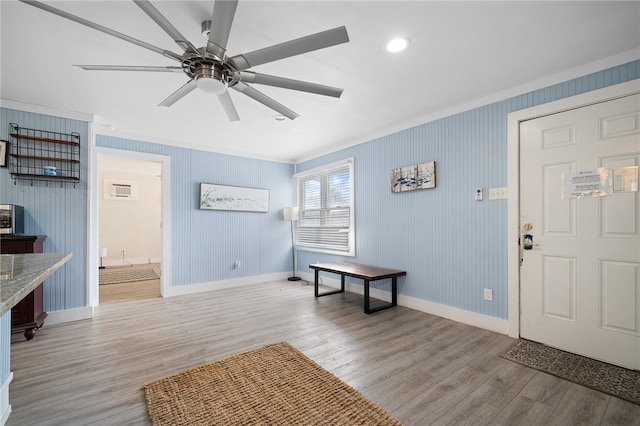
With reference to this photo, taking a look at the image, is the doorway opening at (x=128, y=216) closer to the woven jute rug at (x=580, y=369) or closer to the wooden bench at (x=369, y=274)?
the wooden bench at (x=369, y=274)

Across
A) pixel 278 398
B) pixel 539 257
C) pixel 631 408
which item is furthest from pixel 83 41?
pixel 631 408

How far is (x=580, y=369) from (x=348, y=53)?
3.07 m

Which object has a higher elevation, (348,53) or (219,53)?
(348,53)

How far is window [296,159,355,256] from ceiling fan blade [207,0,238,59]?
316cm

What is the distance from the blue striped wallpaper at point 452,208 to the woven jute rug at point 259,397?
194 centimetres

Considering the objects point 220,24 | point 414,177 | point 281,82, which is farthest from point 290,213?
A: point 220,24

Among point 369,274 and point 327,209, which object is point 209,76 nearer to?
point 369,274

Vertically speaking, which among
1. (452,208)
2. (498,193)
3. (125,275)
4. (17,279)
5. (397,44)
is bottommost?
(125,275)

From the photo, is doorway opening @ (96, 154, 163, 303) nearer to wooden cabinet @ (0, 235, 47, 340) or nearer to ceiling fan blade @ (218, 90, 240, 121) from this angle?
wooden cabinet @ (0, 235, 47, 340)

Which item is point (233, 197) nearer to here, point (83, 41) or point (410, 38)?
point (83, 41)

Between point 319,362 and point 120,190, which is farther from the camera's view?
point 120,190

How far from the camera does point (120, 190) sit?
7480 millimetres

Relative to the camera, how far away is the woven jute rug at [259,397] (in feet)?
5.41

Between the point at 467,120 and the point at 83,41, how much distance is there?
3.58 metres
